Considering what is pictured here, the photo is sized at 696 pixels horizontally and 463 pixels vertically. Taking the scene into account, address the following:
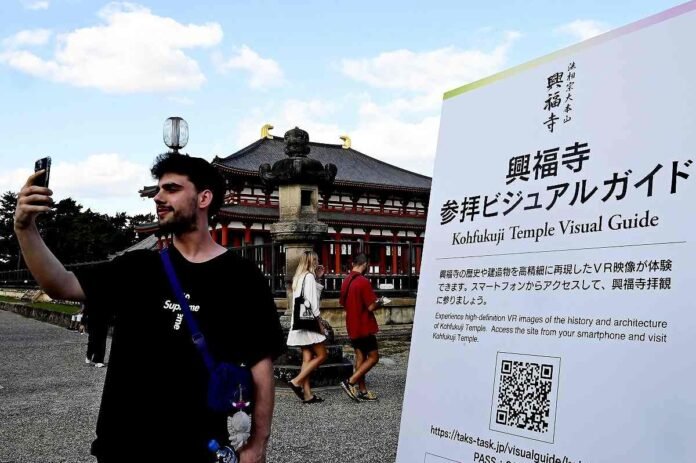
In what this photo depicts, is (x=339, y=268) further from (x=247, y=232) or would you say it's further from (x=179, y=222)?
(x=179, y=222)

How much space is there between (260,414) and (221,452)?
0.19 meters

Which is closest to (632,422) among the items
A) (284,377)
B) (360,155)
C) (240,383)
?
(240,383)

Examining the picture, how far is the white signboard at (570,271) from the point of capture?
172 centimetres

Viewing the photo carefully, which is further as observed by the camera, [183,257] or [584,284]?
[183,257]

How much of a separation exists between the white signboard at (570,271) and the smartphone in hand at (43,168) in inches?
50.1

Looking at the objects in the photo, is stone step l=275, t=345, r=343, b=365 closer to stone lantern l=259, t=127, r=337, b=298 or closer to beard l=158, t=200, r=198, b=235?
stone lantern l=259, t=127, r=337, b=298

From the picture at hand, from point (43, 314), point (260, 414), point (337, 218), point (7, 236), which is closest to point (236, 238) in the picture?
point (337, 218)

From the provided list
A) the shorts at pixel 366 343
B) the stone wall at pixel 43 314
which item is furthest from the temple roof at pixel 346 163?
the shorts at pixel 366 343

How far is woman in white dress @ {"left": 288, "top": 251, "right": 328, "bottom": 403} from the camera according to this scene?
7418 mm

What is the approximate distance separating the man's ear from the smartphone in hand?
52cm

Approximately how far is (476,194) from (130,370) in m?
1.27

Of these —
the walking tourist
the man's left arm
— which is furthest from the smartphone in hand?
the walking tourist

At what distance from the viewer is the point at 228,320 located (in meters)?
2.33

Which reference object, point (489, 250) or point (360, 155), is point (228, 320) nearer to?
point (489, 250)
